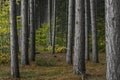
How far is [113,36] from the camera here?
629 centimetres

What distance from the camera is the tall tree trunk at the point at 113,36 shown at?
628cm

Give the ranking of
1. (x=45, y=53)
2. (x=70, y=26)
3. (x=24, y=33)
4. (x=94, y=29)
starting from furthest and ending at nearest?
1. (x=45, y=53)
2. (x=94, y=29)
3. (x=24, y=33)
4. (x=70, y=26)

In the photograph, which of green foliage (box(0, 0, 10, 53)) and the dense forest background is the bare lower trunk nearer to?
the dense forest background

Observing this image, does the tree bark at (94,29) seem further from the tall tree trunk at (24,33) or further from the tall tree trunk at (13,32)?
the tall tree trunk at (13,32)

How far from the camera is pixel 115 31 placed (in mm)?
6285

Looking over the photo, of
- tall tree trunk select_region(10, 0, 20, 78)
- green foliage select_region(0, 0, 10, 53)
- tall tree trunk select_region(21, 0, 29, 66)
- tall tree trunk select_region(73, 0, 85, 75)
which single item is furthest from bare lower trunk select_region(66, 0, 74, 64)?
green foliage select_region(0, 0, 10, 53)

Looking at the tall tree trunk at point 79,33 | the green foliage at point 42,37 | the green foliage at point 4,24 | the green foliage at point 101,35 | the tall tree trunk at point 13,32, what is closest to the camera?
the tall tree trunk at point 13,32

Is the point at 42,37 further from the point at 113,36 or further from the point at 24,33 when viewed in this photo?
the point at 113,36

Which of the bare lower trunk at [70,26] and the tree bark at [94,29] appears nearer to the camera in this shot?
the bare lower trunk at [70,26]

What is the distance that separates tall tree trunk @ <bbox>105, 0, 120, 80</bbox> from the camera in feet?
20.6

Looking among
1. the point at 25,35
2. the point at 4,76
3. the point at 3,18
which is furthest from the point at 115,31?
the point at 3,18

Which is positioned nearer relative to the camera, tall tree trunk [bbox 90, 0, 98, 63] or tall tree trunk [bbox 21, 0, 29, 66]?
tall tree trunk [bbox 21, 0, 29, 66]

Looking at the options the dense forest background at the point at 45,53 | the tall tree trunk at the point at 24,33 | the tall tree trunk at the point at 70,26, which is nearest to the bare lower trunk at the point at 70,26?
the tall tree trunk at the point at 70,26

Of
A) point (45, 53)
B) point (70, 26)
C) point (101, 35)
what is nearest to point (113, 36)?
point (70, 26)
